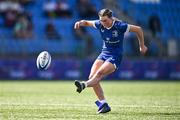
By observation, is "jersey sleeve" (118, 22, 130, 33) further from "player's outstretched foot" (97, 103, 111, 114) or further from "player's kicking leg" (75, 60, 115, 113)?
"player's outstretched foot" (97, 103, 111, 114)

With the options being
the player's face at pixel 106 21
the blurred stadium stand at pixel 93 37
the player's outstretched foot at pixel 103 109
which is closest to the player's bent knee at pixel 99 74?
the player's outstretched foot at pixel 103 109

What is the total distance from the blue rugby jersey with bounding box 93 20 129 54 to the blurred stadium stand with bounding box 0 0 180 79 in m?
14.7

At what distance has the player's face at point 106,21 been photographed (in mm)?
13719

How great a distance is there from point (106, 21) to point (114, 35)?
1.35ft

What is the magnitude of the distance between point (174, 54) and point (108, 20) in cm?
1740

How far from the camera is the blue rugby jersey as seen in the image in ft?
45.8

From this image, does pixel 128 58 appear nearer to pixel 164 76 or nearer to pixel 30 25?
pixel 164 76

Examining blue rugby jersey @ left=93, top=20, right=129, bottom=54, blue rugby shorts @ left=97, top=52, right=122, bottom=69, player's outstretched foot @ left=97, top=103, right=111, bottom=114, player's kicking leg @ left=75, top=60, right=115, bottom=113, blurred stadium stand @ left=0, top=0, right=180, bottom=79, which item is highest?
blue rugby jersey @ left=93, top=20, right=129, bottom=54

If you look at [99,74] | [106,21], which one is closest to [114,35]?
[106,21]

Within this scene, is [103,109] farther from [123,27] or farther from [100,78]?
[123,27]

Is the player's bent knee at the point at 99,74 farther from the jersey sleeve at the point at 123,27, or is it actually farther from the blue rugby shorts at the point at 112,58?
the jersey sleeve at the point at 123,27

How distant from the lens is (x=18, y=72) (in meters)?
29.2

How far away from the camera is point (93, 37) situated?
2969 cm

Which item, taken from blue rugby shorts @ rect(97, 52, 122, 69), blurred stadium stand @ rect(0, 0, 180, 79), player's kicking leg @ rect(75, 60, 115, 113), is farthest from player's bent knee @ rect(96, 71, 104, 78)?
blurred stadium stand @ rect(0, 0, 180, 79)
